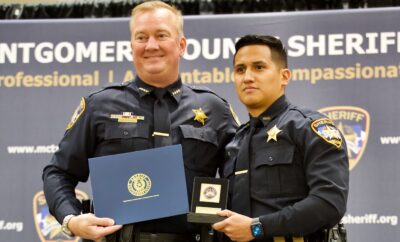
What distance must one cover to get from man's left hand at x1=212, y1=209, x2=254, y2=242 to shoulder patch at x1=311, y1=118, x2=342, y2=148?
1.33 ft

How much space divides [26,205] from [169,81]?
84.6 inches

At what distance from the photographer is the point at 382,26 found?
4.35 meters

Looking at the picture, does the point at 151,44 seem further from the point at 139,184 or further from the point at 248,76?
the point at 139,184

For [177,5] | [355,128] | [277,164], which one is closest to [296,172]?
[277,164]

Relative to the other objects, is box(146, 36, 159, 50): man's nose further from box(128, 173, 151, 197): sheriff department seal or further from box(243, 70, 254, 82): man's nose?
box(128, 173, 151, 197): sheriff department seal

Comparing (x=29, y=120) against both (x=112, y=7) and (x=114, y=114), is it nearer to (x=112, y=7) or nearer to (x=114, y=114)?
(x=112, y=7)

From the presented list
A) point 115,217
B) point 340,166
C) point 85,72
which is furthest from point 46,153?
point 340,166

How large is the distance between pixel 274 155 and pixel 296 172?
101 mm

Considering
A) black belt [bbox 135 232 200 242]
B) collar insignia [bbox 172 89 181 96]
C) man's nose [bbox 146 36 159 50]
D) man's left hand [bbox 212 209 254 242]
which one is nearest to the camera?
man's left hand [bbox 212 209 254 242]

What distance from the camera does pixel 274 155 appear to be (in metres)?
2.44

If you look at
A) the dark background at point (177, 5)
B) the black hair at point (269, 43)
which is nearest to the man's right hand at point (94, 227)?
the black hair at point (269, 43)

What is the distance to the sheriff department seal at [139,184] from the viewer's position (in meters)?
2.44

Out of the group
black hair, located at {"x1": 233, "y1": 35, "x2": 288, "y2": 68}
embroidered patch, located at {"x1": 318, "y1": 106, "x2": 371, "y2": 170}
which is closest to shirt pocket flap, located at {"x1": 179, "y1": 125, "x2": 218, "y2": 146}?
black hair, located at {"x1": 233, "y1": 35, "x2": 288, "y2": 68}

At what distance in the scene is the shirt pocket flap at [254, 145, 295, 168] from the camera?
2.41 meters
